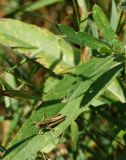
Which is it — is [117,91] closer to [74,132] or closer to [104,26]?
[74,132]

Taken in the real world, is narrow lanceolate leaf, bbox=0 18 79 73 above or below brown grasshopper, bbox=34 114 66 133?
above

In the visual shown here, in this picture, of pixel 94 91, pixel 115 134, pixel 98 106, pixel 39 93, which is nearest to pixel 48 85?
pixel 39 93

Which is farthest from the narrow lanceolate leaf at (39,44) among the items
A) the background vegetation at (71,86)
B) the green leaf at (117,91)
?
the green leaf at (117,91)

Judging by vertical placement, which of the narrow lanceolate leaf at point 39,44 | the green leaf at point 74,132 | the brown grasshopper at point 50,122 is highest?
the narrow lanceolate leaf at point 39,44

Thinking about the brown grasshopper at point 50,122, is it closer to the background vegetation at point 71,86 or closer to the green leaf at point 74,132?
the background vegetation at point 71,86

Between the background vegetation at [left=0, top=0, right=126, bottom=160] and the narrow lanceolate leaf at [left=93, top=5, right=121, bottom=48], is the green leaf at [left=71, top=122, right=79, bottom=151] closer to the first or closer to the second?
the background vegetation at [left=0, top=0, right=126, bottom=160]

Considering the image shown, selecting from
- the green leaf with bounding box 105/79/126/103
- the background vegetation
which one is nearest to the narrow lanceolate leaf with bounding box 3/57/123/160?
the background vegetation

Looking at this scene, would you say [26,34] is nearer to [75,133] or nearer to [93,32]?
[93,32]
